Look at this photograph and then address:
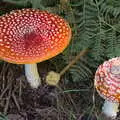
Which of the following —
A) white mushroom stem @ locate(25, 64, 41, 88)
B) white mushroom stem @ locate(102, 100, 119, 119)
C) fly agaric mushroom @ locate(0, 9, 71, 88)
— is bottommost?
white mushroom stem @ locate(102, 100, 119, 119)

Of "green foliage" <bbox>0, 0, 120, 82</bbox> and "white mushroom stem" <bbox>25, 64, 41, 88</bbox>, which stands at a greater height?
"green foliage" <bbox>0, 0, 120, 82</bbox>

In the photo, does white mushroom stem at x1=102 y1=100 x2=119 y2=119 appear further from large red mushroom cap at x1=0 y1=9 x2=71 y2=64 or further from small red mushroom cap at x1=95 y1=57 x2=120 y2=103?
large red mushroom cap at x1=0 y1=9 x2=71 y2=64

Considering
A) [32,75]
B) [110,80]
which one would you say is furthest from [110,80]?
[32,75]

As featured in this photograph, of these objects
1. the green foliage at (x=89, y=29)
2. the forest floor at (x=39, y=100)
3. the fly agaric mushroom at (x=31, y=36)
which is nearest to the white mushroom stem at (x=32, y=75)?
the forest floor at (x=39, y=100)

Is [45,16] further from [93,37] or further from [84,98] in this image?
[84,98]

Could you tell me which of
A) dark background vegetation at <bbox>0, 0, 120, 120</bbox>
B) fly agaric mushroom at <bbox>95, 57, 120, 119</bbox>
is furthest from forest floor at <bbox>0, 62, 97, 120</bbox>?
fly agaric mushroom at <bbox>95, 57, 120, 119</bbox>

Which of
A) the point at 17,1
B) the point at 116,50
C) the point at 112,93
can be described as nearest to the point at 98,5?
the point at 116,50

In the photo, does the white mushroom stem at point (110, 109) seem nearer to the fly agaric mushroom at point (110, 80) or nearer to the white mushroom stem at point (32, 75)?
the fly agaric mushroom at point (110, 80)
